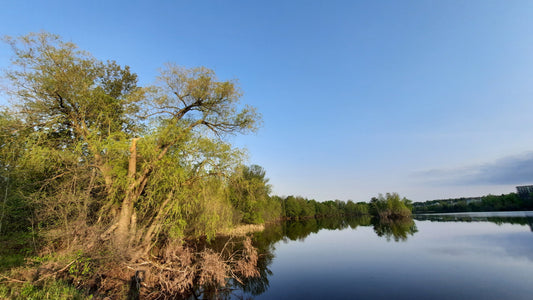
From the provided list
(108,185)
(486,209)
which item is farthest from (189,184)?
(486,209)

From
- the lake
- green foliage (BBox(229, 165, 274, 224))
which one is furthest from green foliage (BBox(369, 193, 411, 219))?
the lake

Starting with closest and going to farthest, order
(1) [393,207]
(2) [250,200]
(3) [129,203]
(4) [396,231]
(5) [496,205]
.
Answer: (3) [129,203] < (2) [250,200] < (4) [396,231] < (1) [393,207] < (5) [496,205]

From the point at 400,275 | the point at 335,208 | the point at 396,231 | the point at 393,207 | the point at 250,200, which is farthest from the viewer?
the point at 335,208

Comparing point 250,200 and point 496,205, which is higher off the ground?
point 250,200

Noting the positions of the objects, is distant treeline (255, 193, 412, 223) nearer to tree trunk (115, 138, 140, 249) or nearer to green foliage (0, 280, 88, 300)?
tree trunk (115, 138, 140, 249)

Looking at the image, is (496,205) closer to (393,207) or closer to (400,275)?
(393,207)

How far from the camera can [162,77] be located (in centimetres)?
1272

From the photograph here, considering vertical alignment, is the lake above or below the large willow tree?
below

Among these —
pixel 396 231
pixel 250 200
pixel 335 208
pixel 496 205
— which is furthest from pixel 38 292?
A: pixel 496 205

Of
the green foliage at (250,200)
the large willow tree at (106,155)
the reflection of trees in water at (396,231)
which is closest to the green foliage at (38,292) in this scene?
the large willow tree at (106,155)

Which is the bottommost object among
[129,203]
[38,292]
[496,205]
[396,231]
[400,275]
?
[396,231]

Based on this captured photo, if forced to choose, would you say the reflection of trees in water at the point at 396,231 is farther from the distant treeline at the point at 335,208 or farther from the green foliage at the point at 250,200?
the distant treeline at the point at 335,208

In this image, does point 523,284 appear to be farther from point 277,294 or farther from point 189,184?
point 189,184

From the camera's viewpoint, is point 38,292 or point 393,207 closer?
point 38,292
